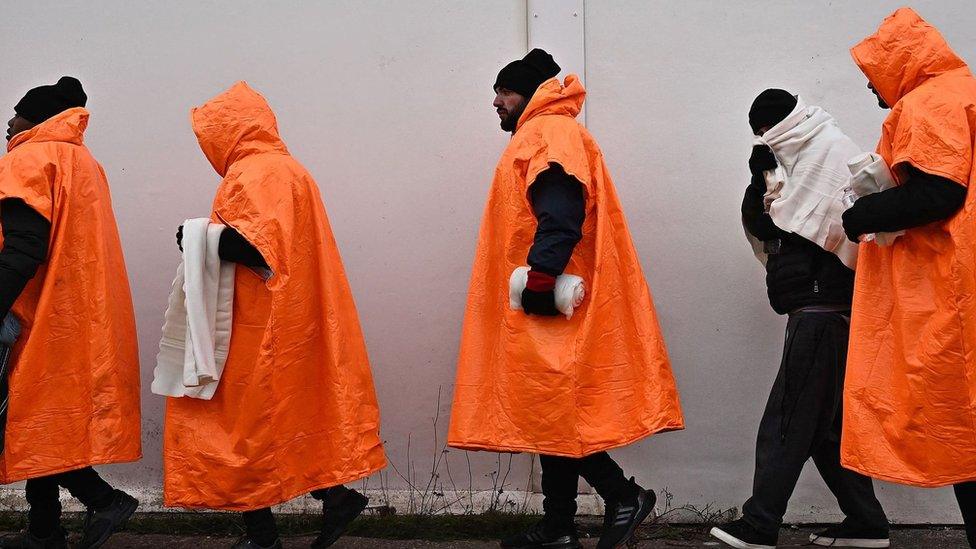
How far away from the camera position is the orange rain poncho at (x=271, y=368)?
3.82 meters

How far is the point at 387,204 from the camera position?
4.84 meters

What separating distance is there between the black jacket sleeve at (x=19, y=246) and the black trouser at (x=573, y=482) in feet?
6.43

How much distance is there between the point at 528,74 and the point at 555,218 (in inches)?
28.3

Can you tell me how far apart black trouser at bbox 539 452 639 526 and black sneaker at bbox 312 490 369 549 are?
0.71 meters

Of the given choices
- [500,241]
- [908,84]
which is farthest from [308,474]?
[908,84]

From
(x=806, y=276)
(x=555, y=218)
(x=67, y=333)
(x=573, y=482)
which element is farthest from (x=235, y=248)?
(x=806, y=276)

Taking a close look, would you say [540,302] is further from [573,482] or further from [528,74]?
[528,74]

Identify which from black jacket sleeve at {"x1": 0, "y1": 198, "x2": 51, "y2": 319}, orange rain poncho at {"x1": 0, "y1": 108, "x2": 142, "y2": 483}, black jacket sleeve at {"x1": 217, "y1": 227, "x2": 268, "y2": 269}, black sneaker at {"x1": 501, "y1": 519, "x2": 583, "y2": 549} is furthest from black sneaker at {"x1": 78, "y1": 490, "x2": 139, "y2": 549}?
black sneaker at {"x1": 501, "y1": 519, "x2": 583, "y2": 549}

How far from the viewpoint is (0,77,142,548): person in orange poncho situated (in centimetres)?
388

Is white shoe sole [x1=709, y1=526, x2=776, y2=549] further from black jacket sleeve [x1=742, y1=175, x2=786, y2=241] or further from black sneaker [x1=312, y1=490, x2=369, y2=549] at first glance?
black sneaker [x1=312, y1=490, x2=369, y2=549]

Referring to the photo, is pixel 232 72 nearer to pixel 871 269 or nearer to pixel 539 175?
pixel 539 175

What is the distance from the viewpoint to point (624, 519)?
12.8 feet

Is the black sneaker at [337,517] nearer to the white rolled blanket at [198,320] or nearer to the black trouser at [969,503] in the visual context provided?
the white rolled blanket at [198,320]

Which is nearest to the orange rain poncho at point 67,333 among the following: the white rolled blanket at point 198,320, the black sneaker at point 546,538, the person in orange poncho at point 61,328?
the person in orange poncho at point 61,328
